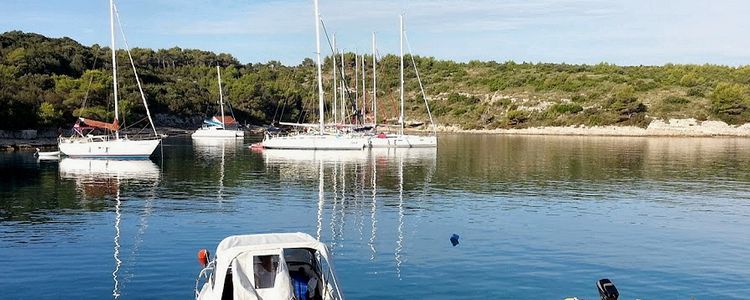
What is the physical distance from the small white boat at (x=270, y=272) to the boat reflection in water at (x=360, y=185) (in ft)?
18.2

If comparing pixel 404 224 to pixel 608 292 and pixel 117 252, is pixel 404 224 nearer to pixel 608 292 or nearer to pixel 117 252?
pixel 117 252

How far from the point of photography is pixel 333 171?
181 ft

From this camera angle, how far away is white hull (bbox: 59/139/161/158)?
209 feet

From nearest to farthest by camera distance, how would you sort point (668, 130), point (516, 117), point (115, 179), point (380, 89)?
point (115, 179), point (668, 130), point (516, 117), point (380, 89)

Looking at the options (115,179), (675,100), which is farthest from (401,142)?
(675,100)

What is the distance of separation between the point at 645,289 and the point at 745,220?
15.8m

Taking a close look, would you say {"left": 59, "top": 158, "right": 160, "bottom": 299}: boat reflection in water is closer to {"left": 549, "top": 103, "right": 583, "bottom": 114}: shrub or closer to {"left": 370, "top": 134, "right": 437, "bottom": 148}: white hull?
{"left": 370, "top": 134, "right": 437, "bottom": 148}: white hull

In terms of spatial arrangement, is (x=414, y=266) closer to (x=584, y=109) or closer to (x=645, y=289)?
(x=645, y=289)

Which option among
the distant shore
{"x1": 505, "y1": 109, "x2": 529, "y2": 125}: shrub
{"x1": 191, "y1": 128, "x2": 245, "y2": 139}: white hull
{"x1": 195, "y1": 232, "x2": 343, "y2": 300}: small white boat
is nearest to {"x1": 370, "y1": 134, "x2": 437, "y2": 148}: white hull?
{"x1": 191, "y1": 128, "x2": 245, "y2": 139}: white hull

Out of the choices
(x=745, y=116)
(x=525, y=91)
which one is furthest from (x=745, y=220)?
(x=525, y=91)

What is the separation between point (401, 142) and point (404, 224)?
2030 inches

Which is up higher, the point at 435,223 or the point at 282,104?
→ the point at 282,104

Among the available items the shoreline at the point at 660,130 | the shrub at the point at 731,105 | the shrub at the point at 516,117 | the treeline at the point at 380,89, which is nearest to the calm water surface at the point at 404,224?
the treeline at the point at 380,89

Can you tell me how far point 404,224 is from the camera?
3055 cm
